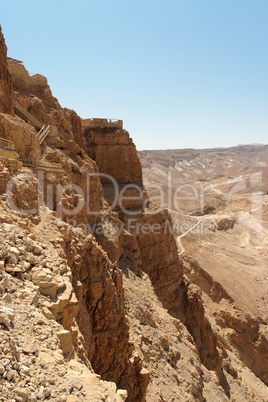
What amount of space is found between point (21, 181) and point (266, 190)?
303 ft

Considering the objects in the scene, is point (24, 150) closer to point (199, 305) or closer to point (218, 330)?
point (199, 305)

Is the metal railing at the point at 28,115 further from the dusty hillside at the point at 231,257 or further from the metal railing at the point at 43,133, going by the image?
the dusty hillside at the point at 231,257

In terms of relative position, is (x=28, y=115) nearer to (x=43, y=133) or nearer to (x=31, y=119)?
(x=31, y=119)

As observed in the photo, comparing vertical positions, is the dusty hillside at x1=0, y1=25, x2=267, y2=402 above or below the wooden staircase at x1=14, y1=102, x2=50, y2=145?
below

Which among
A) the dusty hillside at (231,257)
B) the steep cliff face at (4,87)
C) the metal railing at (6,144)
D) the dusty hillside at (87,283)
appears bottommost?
the dusty hillside at (231,257)

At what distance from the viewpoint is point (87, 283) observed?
433 inches

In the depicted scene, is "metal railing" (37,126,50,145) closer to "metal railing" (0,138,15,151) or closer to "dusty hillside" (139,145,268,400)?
"metal railing" (0,138,15,151)

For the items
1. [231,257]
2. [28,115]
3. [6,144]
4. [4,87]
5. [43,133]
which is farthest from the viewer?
[231,257]

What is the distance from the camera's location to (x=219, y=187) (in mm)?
102312

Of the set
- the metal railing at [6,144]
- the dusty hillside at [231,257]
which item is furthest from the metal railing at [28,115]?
the dusty hillside at [231,257]

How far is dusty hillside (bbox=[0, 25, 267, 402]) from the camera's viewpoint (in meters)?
5.17

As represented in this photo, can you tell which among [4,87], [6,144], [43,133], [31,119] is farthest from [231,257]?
[6,144]

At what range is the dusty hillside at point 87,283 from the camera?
5.17 meters

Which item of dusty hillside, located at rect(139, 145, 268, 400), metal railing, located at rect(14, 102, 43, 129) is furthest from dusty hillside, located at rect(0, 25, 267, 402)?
dusty hillside, located at rect(139, 145, 268, 400)
